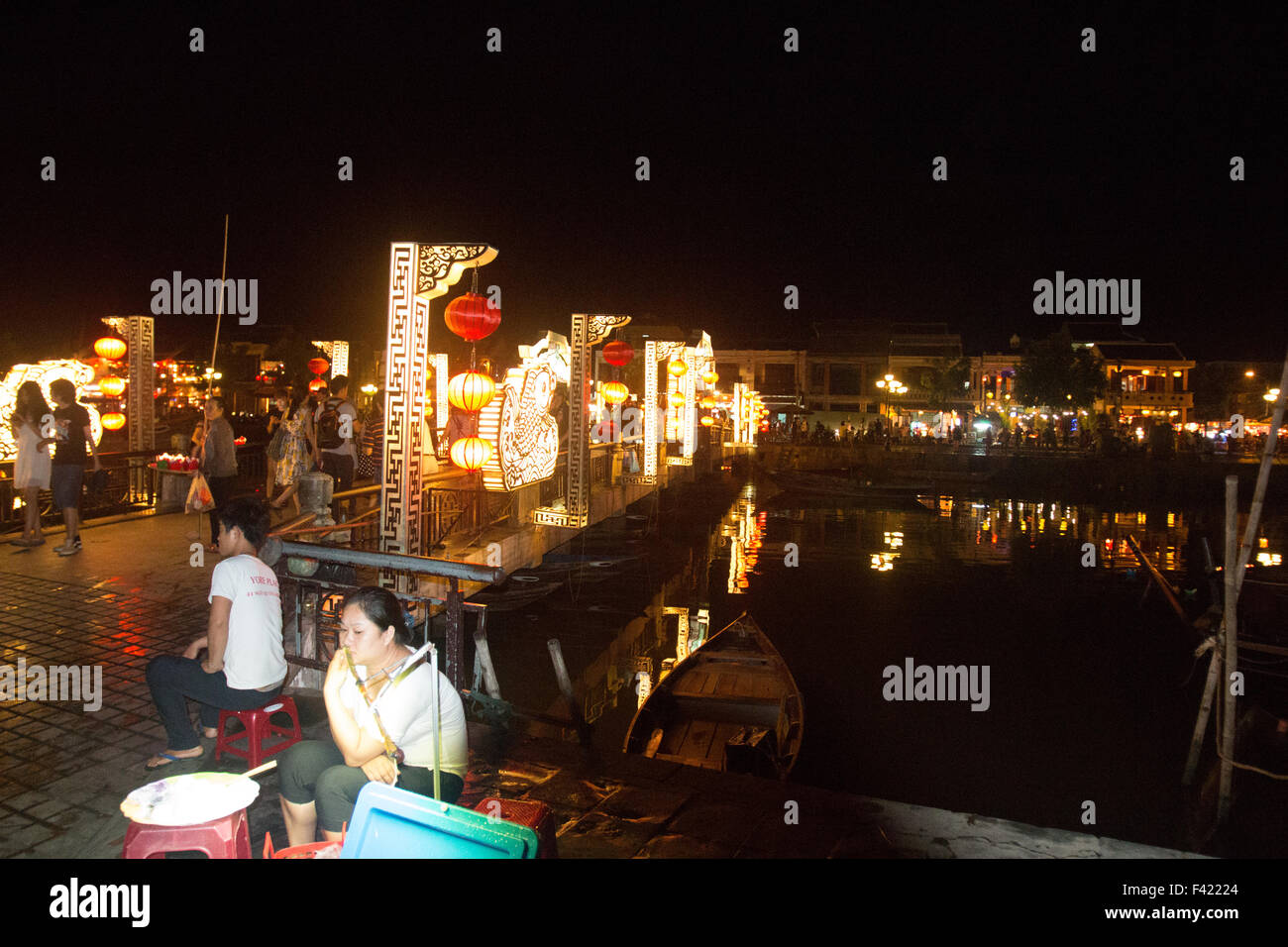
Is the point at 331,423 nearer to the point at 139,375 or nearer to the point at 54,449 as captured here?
the point at 54,449

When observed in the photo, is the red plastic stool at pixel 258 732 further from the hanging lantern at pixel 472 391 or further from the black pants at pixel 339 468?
the black pants at pixel 339 468

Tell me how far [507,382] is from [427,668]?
7385 mm

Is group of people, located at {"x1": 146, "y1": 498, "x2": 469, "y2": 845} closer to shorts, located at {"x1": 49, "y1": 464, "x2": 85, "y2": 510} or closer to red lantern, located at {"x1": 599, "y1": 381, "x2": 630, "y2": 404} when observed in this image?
shorts, located at {"x1": 49, "y1": 464, "x2": 85, "y2": 510}

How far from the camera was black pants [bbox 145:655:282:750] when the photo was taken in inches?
174

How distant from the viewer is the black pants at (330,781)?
3.36 meters

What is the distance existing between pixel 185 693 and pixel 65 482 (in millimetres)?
6793

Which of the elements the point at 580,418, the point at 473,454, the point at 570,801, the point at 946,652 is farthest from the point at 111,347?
the point at 946,652

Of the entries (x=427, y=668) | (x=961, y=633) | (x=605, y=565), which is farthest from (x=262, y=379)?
(x=427, y=668)

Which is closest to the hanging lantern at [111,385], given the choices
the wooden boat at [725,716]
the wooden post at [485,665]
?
the wooden boat at [725,716]

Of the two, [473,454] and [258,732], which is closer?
[258,732]

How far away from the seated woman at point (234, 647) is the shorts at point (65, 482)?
258 inches

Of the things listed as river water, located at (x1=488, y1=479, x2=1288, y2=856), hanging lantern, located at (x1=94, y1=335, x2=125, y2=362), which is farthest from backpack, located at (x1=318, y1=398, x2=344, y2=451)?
hanging lantern, located at (x1=94, y1=335, x2=125, y2=362)

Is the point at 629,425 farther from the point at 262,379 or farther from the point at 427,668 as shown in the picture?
the point at 262,379

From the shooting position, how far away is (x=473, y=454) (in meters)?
10.5
